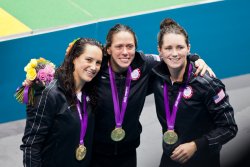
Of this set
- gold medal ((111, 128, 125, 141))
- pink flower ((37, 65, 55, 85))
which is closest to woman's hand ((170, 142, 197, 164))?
gold medal ((111, 128, 125, 141))

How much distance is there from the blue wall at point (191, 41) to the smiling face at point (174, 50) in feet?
8.13

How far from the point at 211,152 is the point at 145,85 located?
25.5 inches

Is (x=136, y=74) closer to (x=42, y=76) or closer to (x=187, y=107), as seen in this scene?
(x=187, y=107)

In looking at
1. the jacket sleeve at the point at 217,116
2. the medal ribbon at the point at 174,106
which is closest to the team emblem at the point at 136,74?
the medal ribbon at the point at 174,106

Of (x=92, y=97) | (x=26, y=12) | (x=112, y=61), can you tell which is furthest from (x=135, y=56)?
(x=26, y=12)

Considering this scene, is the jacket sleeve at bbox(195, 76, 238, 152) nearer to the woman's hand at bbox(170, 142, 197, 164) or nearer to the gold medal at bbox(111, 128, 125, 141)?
the woman's hand at bbox(170, 142, 197, 164)

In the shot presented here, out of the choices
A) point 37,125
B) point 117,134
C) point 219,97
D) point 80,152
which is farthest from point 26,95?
point 219,97

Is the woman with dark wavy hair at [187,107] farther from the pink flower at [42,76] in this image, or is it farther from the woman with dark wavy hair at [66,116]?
the pink flower at [42,76]

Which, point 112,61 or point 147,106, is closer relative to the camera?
point 112,61

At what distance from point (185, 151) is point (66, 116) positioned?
0.79m

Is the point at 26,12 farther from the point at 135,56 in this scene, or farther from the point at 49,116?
the point at 49,116

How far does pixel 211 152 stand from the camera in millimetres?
3107

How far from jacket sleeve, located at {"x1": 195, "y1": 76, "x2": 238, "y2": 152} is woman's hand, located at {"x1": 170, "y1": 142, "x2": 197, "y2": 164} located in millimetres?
39

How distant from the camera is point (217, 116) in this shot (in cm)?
302
